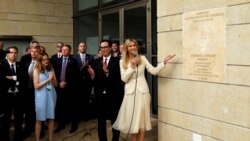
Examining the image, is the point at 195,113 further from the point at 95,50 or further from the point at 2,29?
the point at 2,29

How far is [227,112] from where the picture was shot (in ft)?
11.7

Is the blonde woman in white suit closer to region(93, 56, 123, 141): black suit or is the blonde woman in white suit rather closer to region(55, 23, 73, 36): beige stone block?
region(93, 56, 123, 141): black suit

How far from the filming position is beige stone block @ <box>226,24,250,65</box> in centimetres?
333

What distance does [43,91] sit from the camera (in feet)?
16.3

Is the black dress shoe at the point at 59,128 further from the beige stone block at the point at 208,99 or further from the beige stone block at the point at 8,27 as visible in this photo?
the beige stone block at the point at 8,27

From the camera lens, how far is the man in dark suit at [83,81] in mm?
5988

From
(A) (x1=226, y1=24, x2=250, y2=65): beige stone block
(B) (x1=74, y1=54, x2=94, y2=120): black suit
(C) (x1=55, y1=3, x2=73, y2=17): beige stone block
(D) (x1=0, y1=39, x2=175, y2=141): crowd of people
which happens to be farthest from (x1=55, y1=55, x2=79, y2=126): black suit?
(C) (x1=55, y1=3, x2=73, y2=17): beige stone block

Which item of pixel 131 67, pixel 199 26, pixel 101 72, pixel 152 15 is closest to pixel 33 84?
pixel 101 72

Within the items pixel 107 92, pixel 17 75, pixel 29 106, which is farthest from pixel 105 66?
pixel 29 106

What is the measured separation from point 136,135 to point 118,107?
577mm

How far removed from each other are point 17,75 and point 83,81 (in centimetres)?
136

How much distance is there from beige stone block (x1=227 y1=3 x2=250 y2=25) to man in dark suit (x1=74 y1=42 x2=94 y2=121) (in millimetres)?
3056

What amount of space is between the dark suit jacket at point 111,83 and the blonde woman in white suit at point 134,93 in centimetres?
40

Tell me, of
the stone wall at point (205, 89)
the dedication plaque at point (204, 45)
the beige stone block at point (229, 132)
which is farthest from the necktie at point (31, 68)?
the beige stone block at point (229, 132)
